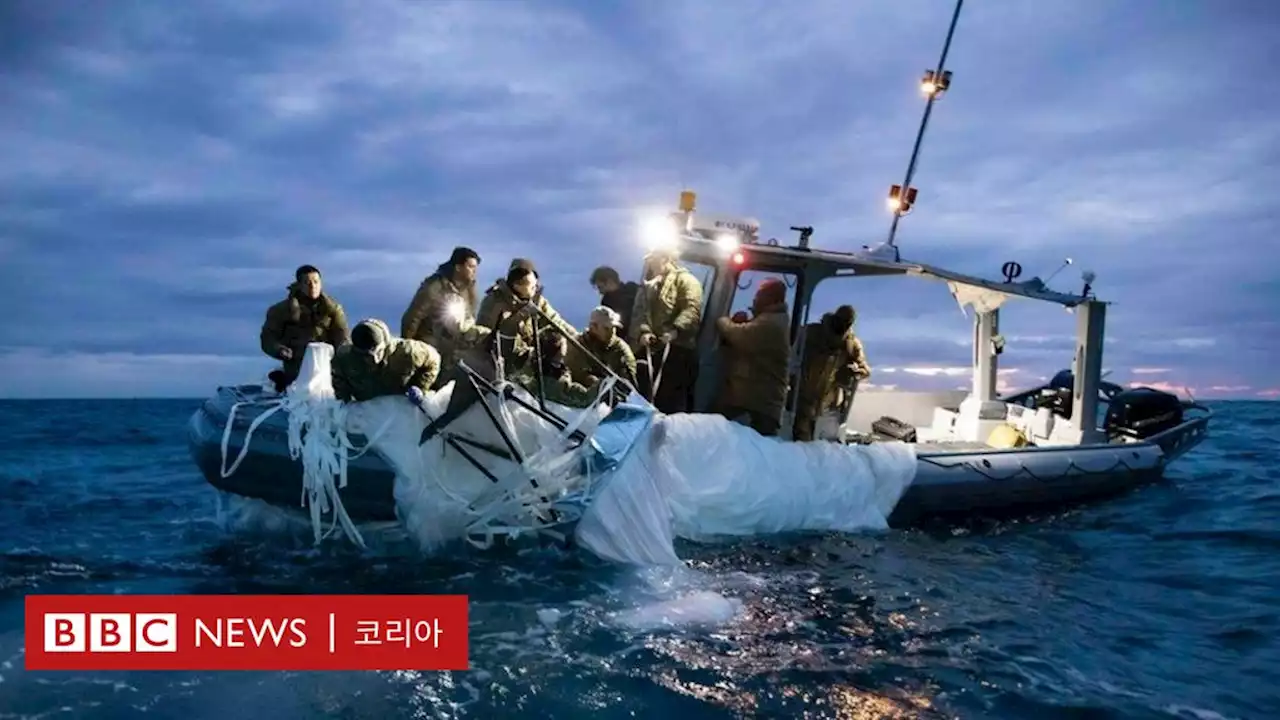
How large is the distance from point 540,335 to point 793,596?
274 centimetres

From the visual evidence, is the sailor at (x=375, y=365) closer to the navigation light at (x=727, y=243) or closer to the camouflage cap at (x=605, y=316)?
the camouflage cap at (x=605, y=316)

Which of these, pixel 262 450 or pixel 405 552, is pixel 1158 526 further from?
pixel 262 450

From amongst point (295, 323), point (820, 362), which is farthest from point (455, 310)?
point (820, 362)

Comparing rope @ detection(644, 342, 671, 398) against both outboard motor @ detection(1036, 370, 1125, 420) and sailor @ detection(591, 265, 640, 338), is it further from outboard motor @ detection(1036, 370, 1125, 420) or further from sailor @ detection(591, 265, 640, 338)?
outboard motor @ detection(1036, 370, 1125, 420)

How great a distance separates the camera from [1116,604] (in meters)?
5.82

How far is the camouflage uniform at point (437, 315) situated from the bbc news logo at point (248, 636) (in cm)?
237

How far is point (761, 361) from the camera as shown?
24.5 feet

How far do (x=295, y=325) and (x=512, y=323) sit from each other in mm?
2272

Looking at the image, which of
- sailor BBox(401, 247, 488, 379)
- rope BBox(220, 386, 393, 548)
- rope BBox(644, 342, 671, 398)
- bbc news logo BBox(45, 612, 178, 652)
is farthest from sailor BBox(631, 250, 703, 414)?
bbc news logo BBox(45, 612, 178, 652)

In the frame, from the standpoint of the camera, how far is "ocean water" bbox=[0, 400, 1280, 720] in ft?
13.0

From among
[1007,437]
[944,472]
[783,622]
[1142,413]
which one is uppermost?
[1142,413]

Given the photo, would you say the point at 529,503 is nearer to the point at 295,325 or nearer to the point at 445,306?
the point at 445,306

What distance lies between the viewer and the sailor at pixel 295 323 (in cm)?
739

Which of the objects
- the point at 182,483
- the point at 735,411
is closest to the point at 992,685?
the point at 735,411
